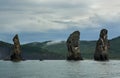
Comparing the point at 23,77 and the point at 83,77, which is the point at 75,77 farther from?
the point at 23,77

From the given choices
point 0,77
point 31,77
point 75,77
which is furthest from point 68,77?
point 0,77

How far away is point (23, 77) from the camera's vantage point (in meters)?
111

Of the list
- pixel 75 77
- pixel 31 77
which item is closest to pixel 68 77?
pixel 75 77

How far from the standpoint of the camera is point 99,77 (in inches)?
4326

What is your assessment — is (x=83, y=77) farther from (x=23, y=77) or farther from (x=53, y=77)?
(x=23, y=77)

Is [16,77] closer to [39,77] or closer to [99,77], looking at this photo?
[39,77]

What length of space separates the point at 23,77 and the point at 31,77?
212cm

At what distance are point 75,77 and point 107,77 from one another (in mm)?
8163

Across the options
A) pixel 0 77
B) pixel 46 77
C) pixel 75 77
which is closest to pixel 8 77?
pixel 0 77

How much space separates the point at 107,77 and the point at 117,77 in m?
2.66

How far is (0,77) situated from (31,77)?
7873 mm

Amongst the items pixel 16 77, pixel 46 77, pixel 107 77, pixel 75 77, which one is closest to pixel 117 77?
pixel 107 77

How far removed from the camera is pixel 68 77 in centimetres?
11069

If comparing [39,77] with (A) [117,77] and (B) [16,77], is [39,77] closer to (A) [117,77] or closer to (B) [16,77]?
(B) [16,77]
